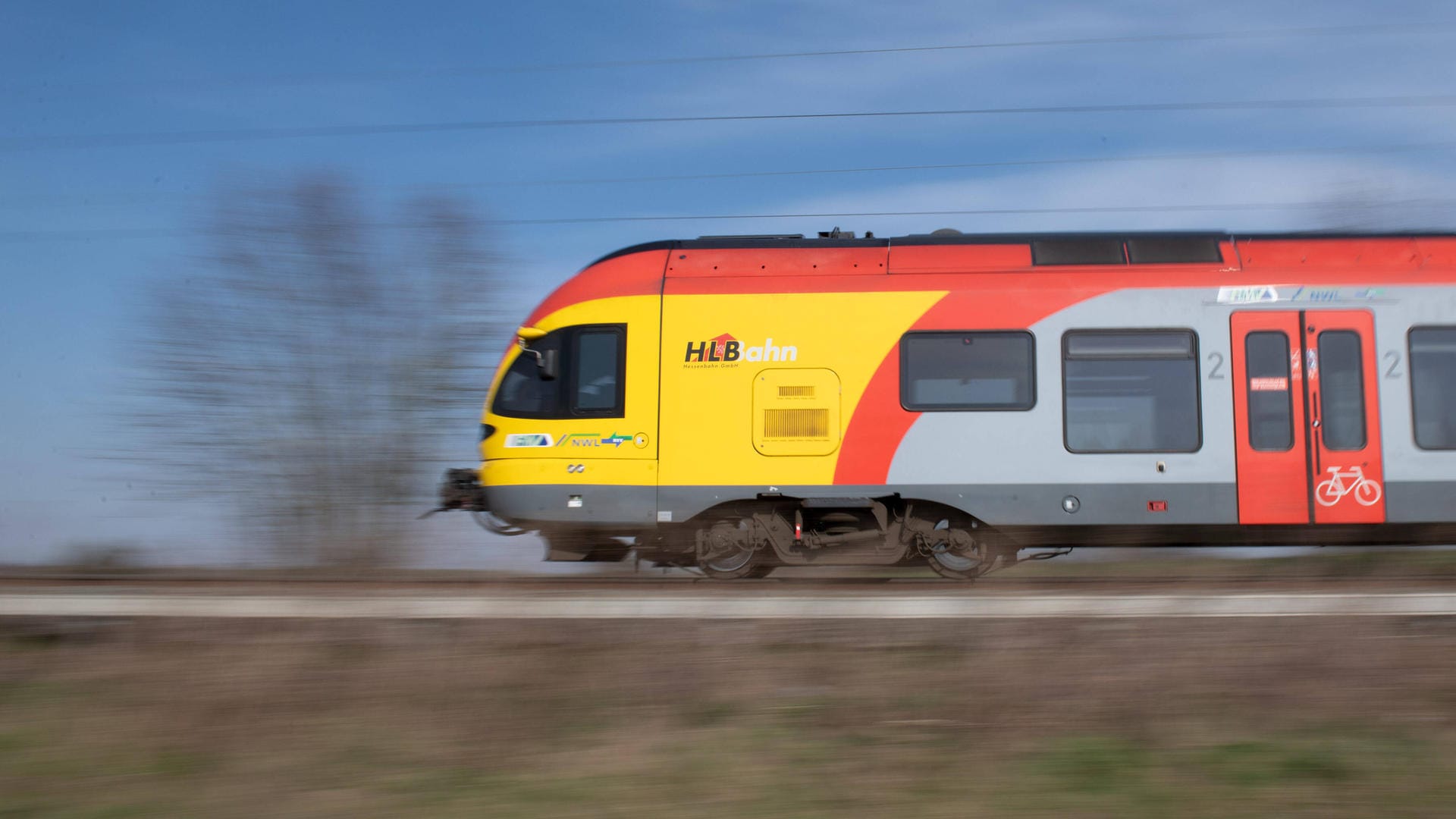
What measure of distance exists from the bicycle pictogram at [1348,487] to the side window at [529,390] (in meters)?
6.53

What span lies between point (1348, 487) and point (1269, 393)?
3.29 feet

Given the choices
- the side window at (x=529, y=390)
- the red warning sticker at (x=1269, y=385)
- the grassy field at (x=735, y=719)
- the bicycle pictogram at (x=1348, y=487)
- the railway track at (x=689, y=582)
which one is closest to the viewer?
the grassy field at (x=735, y=719)

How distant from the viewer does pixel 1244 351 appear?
344 inches

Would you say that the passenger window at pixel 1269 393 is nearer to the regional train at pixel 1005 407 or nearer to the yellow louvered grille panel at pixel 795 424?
the regional train at pixel 1005 407

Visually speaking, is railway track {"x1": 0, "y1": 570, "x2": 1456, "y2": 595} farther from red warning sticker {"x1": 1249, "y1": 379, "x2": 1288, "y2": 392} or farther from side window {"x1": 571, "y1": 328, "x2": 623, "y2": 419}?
red warning sticker {"x1": 1249, "y1": 379, "x2": 1288, "y2": 392}

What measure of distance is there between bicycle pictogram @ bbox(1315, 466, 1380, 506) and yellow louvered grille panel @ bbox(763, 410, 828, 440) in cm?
416

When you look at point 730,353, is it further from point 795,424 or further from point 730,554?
point 730,554

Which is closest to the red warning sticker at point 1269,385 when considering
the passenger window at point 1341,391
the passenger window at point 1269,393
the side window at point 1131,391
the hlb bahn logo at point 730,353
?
the passenger window at point 1269,393

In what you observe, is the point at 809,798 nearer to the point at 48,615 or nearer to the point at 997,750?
the point at 997,750

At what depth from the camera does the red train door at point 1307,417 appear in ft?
28.2

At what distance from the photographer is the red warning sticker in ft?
28.5

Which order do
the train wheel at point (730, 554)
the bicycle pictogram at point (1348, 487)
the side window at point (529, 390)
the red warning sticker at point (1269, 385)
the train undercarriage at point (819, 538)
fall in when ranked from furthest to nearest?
the side window at point (529, 390)
the train wheel at point (730, 554)
the train undercarriage at point (819, 538)
the red warning sticker at point (1269, 385)
the bicycle pictogram at point (1348, 487)

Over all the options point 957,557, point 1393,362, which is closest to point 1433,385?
point 1393,362

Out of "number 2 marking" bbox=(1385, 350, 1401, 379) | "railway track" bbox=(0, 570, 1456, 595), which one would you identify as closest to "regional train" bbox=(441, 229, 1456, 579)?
"number 2 marking" bbox=(1385, 350, 1401, 379)
